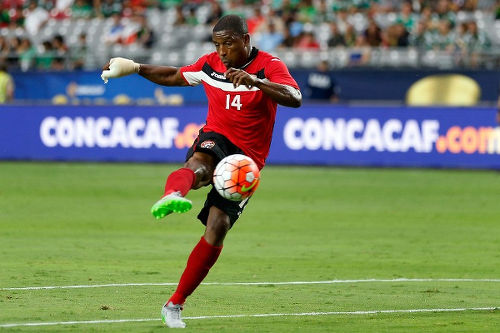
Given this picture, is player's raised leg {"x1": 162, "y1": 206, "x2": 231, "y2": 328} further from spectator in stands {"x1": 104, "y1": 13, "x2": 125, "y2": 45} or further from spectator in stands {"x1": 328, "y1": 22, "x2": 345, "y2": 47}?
spectator in stands {"x1": 104, "y1": 13, "x2": 125, "y2": 45}

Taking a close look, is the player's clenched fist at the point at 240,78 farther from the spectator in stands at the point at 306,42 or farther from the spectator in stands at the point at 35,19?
the spectator in stands at the point at 35,19

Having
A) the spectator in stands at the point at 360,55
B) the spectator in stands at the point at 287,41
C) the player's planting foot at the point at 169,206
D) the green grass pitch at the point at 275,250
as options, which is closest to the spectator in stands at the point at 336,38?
the spectator in stands at the point at 360,55

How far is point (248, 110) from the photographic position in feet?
27.0

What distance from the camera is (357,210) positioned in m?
17.2

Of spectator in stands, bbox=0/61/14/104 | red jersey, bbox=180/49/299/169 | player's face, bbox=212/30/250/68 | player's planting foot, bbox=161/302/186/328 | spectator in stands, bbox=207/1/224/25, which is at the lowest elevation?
spectator in stands, bbox=0/61/14/104

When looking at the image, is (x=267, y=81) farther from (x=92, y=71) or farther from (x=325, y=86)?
(x=92, y=71)

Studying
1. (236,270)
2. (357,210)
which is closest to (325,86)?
(357,210)

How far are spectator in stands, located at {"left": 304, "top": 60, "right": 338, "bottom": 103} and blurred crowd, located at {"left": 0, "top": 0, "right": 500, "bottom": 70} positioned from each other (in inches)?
40.1

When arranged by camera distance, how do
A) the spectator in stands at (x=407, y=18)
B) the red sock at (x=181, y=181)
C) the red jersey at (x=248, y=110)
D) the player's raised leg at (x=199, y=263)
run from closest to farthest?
the red sock at (x=181, y=181) → the player's raised leg at (x=199, y=263) → the red jersey at (x=248, y=110) → the spectator in stands at (x=407, y=18)

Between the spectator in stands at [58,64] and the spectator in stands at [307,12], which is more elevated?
the spectator in stands at [307,12]

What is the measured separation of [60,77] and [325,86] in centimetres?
698

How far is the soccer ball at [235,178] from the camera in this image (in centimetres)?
754

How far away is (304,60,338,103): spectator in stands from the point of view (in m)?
25.5

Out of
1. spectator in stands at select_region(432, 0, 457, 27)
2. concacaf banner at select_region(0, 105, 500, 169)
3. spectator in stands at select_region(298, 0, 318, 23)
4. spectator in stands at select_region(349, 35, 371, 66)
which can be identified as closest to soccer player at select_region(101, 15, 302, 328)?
concacaf banner at select_region(0, 105, 500, 169)
